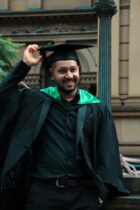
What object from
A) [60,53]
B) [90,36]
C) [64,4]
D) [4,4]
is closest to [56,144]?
[60,53]

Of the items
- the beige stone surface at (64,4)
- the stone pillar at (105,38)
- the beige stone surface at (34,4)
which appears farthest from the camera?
the beige stone surface at (34,4)

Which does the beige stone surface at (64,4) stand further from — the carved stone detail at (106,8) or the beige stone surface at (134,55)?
the carved stone detail at (106,8)

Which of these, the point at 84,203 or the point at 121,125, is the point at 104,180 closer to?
the point at 84,203

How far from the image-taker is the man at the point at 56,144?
367 centimetres

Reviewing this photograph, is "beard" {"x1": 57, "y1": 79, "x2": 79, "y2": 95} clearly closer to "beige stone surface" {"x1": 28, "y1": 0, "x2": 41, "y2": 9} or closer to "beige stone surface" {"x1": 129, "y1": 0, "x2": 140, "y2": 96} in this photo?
"beige stone surface" {"x1": 129, "y1": 0, "x2": 140, "y2": 96}

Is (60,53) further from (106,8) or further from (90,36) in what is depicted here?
(90,36)

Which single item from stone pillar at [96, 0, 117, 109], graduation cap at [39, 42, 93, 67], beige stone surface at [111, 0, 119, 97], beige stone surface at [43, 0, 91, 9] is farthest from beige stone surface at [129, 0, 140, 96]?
graduation cap at [39, 42, 93, 67]

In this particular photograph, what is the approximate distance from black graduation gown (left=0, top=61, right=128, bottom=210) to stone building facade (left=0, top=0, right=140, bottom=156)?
13408 mm

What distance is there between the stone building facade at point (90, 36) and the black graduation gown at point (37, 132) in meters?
13.4

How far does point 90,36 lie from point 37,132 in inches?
631

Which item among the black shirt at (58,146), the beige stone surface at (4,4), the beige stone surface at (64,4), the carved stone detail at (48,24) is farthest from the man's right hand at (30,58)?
the beige stone surface at (4,4)

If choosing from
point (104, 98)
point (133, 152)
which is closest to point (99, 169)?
point (104, 98)

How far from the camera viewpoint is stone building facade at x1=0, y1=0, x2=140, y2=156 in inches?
691

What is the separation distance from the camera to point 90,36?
19562mm
